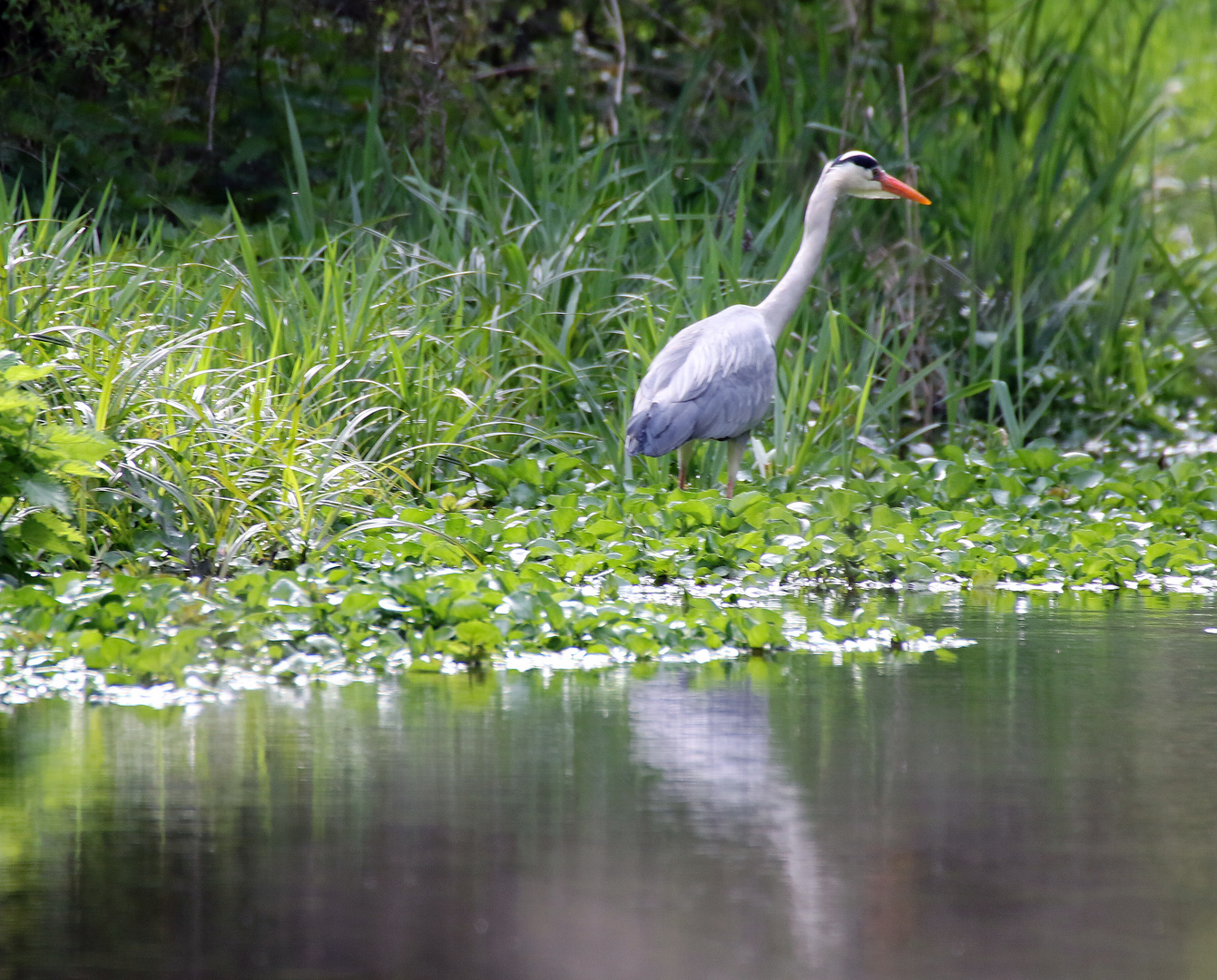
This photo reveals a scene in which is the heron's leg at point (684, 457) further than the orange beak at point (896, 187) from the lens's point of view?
No

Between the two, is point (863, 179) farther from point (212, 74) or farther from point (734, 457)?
point (212, 74)

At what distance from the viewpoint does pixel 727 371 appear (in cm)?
718

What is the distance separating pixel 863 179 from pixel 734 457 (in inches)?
59.3

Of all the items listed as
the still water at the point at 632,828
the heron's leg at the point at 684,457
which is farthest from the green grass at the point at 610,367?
the still water at the point at 632,828

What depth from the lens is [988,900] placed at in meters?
3.11

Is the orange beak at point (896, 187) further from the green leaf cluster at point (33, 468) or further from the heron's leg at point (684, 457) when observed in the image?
the green leaf cluster at point (33, 468)

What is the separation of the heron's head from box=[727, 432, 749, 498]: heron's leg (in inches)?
51.0

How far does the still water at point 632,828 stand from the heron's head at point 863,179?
3509mm

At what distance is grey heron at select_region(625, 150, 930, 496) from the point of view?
7.08m

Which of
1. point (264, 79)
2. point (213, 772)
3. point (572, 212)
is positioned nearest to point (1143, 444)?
point (572, 212)

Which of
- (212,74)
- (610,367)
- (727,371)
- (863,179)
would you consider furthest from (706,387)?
(212,74)

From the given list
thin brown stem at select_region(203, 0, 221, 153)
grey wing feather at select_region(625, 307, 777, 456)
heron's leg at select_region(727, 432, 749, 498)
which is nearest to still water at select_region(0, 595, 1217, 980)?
grey wing feather at select_region(625, 307, 777, 456)

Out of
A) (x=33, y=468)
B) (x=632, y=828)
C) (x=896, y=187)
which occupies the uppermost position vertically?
(x=896, y=187)

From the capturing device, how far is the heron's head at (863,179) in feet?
26.1
